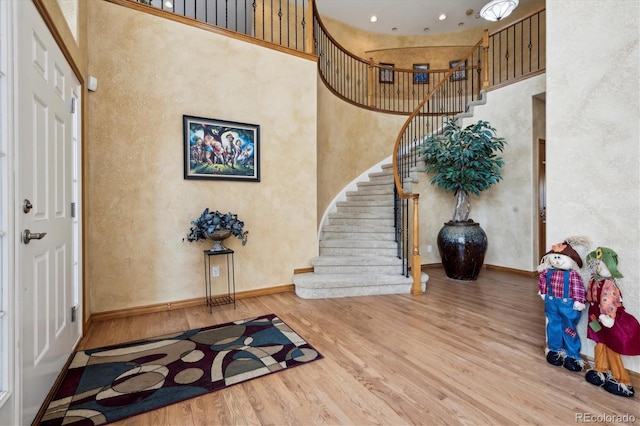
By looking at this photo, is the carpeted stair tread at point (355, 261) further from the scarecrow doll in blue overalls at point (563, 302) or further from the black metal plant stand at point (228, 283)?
the scarecrow doll in blue overalls at point (563, 302)

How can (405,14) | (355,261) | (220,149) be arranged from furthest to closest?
(405,14), (355,261), (220,149)

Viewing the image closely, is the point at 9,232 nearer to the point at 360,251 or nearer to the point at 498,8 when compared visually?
the point at 360,251

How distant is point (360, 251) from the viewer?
4242 mm

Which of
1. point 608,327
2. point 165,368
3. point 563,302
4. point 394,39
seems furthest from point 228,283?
point 394,39

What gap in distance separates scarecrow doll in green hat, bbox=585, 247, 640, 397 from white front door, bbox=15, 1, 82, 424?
3029 mm

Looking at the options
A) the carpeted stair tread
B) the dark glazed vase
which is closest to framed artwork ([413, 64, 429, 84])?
the dark glazed vase

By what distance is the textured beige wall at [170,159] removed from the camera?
9.26ft

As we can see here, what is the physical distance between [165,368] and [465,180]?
4.23 m

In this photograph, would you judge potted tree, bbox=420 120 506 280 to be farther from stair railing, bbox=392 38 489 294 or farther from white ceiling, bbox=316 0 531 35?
white ceiling, bbox=316 0 531 35

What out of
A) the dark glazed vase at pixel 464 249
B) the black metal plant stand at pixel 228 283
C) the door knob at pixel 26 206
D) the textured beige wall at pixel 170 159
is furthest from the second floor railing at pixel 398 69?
the door knob at pixel 26 206

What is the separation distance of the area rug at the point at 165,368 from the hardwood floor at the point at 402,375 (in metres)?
0.10

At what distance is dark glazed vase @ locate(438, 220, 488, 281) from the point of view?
421cm

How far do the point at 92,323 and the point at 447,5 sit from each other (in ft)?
27.4

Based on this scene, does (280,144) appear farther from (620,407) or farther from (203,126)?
(620,407)
